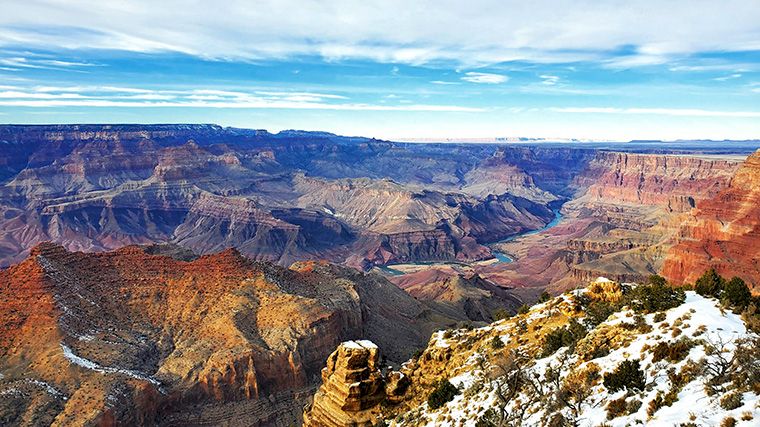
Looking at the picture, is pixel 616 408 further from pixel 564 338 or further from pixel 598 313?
pixel 598 313

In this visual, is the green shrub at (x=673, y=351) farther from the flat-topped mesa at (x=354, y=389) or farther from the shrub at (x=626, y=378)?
the flat-topped mesa at (x=354, y=389)

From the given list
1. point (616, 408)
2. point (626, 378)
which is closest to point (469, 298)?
point (626, 378)

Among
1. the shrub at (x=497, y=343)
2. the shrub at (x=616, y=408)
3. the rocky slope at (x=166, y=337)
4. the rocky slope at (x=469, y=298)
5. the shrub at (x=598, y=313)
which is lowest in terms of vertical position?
the rocky slope at (x=469, y=298)

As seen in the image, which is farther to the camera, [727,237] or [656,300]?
[727,237]

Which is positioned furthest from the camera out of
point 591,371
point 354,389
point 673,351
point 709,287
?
point 354,389

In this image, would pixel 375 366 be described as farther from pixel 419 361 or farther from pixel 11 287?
pixel 11 287

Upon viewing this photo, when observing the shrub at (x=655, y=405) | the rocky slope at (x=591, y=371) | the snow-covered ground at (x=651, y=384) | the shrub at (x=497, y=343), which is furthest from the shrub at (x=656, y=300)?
the shrub at (x=655, y=405)
